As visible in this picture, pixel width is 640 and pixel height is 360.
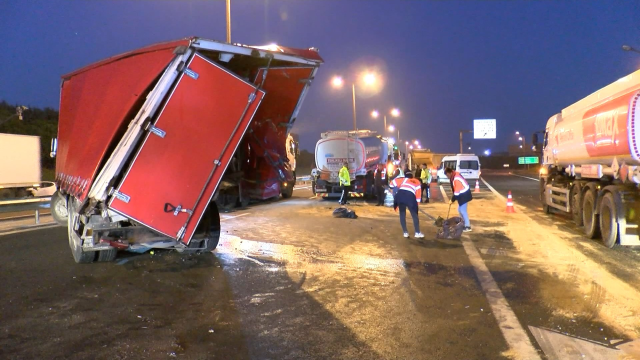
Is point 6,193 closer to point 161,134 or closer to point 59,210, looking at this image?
point 59,210

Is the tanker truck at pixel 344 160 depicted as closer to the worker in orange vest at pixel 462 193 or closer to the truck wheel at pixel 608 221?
the worker in orange vest at pixel 462 193

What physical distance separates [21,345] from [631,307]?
6.06 metres

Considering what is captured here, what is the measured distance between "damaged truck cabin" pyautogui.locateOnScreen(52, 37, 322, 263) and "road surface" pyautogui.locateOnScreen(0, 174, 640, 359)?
30.8 inches

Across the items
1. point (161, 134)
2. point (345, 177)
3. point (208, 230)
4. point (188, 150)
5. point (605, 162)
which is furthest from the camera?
point (345, 177)

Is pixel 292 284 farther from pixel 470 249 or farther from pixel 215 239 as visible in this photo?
pixel 470 249

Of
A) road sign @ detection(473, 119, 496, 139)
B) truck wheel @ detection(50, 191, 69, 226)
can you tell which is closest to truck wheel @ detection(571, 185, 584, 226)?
truck wheel @ detection(50, 191, 69, 226)

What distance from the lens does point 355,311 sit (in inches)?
213

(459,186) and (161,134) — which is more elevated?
(161,134)

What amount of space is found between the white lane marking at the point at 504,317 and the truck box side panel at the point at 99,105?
475 cm

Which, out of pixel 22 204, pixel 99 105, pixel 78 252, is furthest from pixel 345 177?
pixel 99 105

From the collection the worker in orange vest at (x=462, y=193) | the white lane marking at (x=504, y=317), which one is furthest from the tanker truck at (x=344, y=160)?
the white lane marking at (x=504, y=317)

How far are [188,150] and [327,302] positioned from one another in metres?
2.66

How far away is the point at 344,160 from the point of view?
66.1ft

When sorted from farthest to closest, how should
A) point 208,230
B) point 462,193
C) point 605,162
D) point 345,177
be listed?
point 345,177, point 462,193, point 605,162, point 208,230
